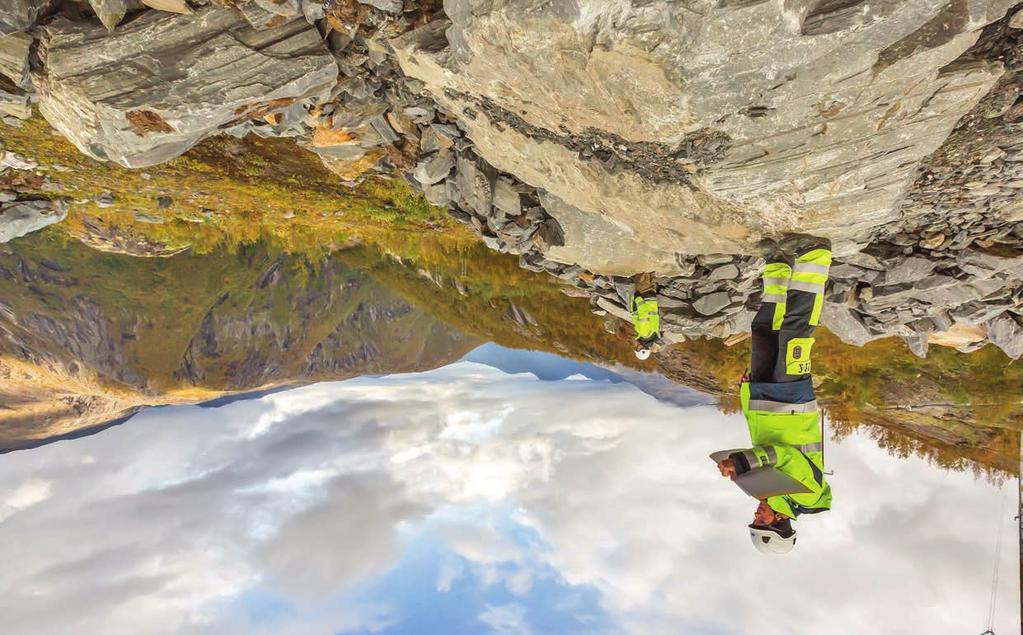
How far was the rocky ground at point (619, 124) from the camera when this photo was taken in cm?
355

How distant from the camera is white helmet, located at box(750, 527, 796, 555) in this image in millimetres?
4770

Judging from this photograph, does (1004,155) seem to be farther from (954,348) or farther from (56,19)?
(56,19)

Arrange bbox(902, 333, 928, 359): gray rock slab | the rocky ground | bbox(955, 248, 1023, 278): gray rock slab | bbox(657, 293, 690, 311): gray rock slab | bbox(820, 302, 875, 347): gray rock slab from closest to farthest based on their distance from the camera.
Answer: the rocky ground, bbox(955, 248, 1023, 278): gray rock slab, bbox(820, 302, 875, 347): gray rock slab, bbox(902, 333, 928, 359): gray rock slab, bbox(657, 293, 690, 311): gray rock slab

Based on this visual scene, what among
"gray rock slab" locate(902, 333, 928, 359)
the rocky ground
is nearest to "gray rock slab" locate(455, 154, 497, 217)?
the rocky ground

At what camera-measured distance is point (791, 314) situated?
484 cm

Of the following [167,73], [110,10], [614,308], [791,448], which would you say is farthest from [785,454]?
[110,10]

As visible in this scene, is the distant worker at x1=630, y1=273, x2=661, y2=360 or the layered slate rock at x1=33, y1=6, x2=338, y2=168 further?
the distant worker at x1=630, y1=273, x2=661, y2=360

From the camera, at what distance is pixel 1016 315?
6.65 m

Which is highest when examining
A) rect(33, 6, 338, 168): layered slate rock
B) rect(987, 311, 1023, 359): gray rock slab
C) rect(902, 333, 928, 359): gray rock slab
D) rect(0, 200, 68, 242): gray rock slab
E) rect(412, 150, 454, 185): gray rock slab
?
rect(33, 6, 338, 168): layered slate rock

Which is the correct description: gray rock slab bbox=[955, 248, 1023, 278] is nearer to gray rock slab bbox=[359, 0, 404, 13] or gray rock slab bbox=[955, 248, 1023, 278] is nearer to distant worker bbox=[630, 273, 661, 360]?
distant worker bbox=[630, 273, 661, 360]

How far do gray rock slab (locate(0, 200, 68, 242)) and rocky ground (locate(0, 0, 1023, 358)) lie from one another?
116cm

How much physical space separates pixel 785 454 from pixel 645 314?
3572mm

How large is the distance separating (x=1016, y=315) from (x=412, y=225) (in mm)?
10233

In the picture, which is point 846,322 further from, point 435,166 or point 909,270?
point 435,166
